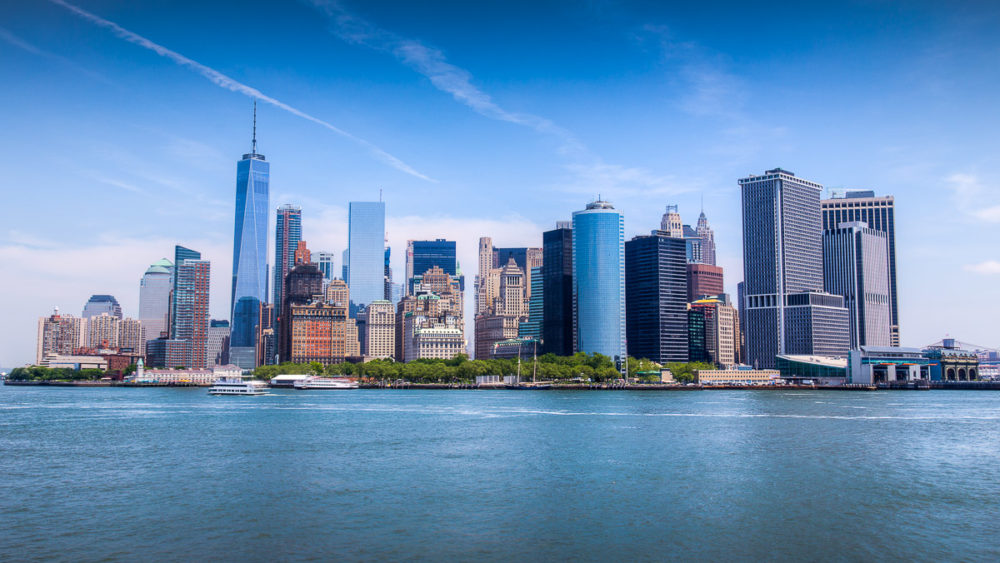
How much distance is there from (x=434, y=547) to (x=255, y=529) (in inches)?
330

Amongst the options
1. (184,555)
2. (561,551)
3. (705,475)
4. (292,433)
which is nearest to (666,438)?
(705,475)

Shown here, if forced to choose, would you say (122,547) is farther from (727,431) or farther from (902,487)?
(727,431)

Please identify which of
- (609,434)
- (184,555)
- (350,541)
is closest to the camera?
(184,555)

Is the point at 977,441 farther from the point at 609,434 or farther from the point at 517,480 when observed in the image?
the point at 517,480

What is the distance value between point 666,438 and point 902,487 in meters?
25.6

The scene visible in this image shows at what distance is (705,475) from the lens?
169 feet

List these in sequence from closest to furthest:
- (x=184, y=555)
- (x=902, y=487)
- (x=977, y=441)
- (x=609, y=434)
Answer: (x=184, y=555) < (x=902, y=487) < (x=977, y=441) < (x=609, y=434)

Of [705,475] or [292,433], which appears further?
[292,433]

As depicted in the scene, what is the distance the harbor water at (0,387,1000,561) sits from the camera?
34688mm

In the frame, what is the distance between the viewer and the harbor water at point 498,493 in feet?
114

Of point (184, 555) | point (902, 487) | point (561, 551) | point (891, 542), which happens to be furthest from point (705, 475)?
point (184, 555)

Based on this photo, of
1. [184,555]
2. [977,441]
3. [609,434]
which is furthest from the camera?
[609,434]

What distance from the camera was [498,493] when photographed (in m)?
45.4

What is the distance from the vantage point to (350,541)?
35125mm
